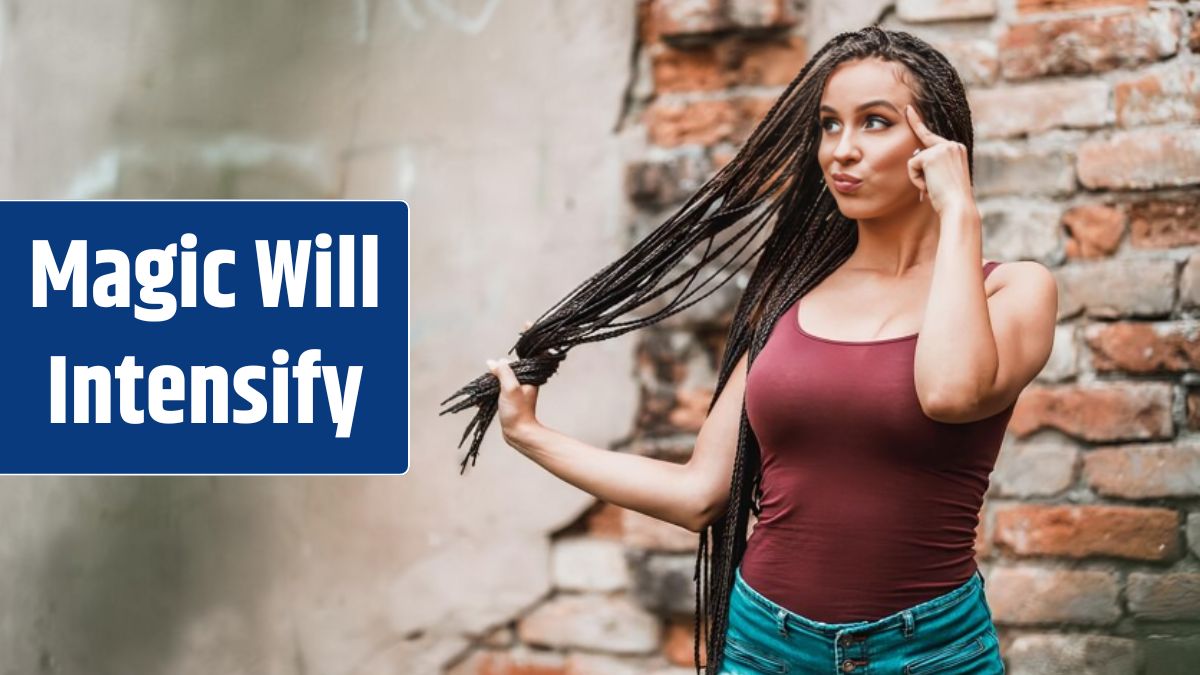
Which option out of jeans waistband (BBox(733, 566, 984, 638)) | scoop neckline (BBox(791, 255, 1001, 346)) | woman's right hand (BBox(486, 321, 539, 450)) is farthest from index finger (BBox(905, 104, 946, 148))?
woman's right hand (BBox(486, 321, 539, 450))

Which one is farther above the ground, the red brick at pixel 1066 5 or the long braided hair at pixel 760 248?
the red brick at pixel 1066 5

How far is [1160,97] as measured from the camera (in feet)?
9.89

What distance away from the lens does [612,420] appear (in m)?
3.50

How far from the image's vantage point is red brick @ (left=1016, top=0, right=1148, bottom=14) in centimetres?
304

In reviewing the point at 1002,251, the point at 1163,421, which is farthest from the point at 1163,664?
the point at 1002,251

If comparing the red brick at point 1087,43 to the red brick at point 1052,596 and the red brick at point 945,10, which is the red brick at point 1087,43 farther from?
the red brick at point 1052,596

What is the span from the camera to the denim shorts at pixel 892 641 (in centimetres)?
198

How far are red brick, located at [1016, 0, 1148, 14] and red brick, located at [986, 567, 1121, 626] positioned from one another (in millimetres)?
1142

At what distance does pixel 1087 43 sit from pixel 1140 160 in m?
0.26

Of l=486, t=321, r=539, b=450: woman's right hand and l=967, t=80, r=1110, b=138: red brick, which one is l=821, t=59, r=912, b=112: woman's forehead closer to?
l=486, t=321, r=539, b=450: woman's right hand

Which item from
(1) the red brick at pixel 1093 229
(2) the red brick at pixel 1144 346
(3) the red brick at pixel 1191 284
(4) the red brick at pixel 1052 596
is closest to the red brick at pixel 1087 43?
(1) the red brick at pixel 1093 229

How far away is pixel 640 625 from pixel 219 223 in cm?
147

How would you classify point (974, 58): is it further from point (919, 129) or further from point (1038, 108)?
point (919, 129)

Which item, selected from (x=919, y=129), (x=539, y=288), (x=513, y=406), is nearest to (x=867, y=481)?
(x=919, y=129)
